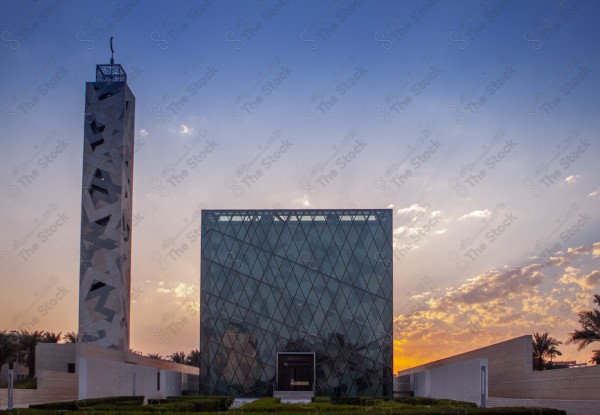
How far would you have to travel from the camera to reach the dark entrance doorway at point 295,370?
56.7 meters

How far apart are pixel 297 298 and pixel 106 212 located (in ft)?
63.7

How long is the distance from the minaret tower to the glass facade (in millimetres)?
12601

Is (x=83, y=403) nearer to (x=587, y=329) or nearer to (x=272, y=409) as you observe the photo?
(x=272, y=409)

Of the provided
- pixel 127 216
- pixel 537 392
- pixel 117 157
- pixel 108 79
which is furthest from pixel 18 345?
pixel 537 392

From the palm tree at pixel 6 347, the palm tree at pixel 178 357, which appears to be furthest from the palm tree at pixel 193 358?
the palm tree at pixel 6 347

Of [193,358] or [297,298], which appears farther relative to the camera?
[193,358]

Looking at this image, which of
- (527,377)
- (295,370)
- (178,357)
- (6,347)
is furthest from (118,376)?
(178,357)

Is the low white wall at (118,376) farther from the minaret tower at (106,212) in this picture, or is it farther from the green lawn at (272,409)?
the minaret tower at (106,212)

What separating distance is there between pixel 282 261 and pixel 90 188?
61.8 ft

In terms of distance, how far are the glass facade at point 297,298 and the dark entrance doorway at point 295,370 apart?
0.55 metres

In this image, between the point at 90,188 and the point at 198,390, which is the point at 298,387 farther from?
the point at 90,188

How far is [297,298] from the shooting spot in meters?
58.0

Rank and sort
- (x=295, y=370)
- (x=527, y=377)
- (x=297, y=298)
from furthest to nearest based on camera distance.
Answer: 1. (x=297, y=298)
2. (x=295, y=370)
3. (x=527, y=377)

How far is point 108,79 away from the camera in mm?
47875
